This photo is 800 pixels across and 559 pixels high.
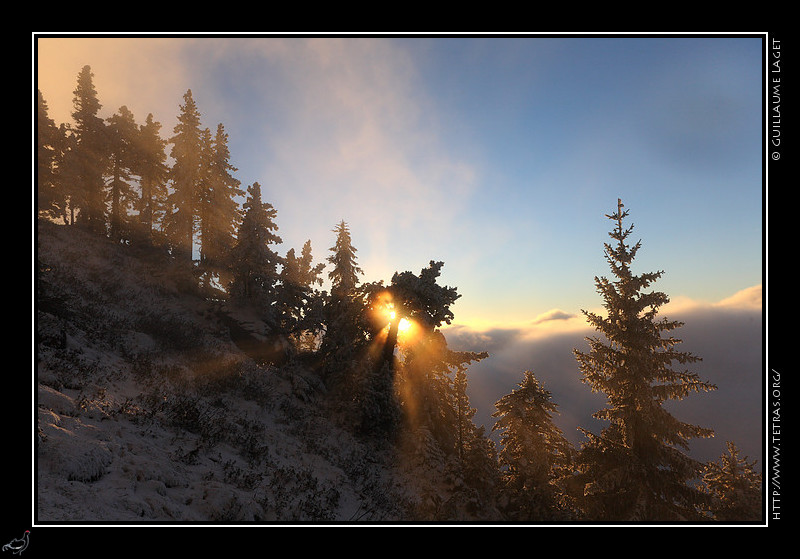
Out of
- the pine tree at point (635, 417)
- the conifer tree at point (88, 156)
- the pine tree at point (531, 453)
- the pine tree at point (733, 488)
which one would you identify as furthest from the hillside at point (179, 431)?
the conifer tree at point (88, 156)

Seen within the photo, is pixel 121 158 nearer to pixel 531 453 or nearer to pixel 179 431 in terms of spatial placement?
pixel 179 431

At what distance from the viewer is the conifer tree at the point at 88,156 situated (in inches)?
1249

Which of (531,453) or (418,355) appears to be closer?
(531,453)

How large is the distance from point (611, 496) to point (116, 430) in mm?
15490

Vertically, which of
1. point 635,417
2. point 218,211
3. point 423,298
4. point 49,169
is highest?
point 49,169

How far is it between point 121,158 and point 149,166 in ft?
8.23

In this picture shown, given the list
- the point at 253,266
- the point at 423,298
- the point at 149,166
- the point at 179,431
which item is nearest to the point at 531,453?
the point at 423,298

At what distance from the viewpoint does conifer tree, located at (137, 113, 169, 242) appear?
33.9 metres

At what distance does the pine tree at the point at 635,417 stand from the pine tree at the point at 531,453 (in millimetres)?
2055
